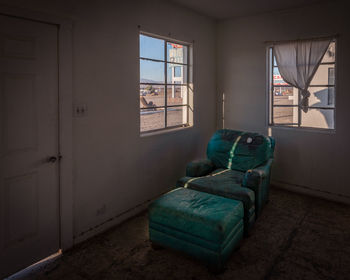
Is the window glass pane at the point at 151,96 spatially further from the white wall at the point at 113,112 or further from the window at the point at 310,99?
the window at the point at 310,99

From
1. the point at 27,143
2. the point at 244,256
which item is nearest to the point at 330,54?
the point at 244,256

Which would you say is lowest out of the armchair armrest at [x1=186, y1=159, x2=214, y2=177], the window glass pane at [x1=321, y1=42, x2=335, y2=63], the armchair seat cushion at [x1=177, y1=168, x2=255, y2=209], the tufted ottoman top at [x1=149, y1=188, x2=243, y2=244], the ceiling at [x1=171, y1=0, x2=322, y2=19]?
the tufted ottoman top at [x1=149, y1=188, x2=243, y2=244]

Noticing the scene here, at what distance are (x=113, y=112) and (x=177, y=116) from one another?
4.54 feet

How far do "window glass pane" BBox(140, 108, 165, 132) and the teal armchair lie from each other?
2.33 ft

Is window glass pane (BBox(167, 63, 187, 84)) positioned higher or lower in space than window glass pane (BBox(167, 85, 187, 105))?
higher

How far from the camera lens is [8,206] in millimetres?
2135

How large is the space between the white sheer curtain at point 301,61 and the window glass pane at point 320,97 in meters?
0.11

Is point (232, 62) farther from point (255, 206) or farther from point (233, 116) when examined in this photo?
point (255, 206)

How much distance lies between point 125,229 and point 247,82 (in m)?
2.87

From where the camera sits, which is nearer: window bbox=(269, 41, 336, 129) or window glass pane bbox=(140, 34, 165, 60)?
window glass pane bbox=(140, 34, 165, 60)

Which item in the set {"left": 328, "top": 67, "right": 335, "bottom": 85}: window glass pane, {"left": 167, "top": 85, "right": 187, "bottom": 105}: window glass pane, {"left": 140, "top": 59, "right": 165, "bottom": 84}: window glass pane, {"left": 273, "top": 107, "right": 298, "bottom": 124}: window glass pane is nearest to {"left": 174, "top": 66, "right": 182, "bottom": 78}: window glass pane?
{"left": 167, "top": 85, "right": 187, "bottom": 105}: window glass pane

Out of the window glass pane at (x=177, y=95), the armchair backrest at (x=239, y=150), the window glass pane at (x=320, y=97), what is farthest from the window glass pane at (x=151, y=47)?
the window glass pane at (x=320, y=97)

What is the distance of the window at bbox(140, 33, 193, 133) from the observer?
3443 millimetres

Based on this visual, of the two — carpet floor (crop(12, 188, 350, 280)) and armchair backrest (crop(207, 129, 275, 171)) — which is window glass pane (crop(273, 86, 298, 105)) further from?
carpet floor (crop(12, 188, 350, 280))
